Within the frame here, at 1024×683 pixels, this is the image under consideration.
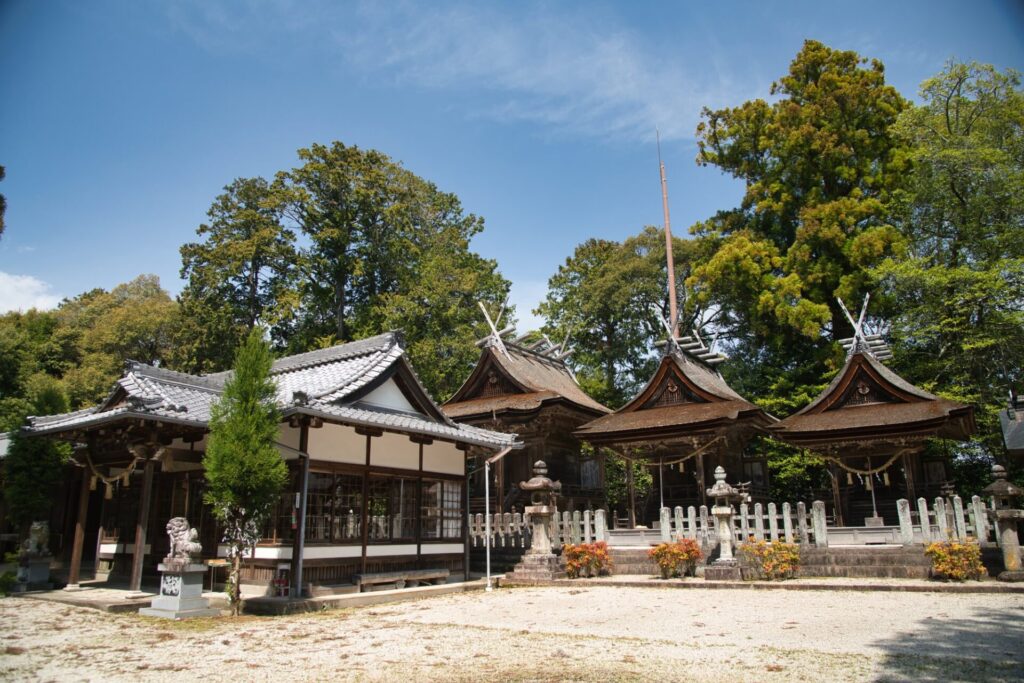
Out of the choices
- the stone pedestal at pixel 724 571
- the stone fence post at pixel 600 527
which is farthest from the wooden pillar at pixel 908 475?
the stone fence post at pixel 600 527

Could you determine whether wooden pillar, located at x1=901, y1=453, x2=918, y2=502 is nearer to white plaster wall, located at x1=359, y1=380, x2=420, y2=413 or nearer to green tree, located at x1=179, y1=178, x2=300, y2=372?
white plaster wall, located at x1=359, y1=380, x2=420, y2=413

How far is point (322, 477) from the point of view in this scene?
13484 mm

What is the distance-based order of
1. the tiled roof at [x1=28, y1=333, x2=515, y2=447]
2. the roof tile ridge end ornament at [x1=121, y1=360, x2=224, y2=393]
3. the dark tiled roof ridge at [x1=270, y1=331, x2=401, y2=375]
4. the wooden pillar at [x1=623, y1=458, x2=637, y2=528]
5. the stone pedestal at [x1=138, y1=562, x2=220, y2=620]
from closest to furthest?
1. the stone pedestal at [x1=138, y1=562, x2=220, y2=620]
2. the tiled roof at [x1=28, y1=333, x2=515, y2=447]
3. the roof tile ridge end ornament at [x1=121, y1=360, x2=224, y2=393]
4. the dark tiled roof ridge at [x1=270, y1=331, x2=401, y2=375]
5. the wooden pillar at [x1=623, y1=458, x2=637, y2=528]

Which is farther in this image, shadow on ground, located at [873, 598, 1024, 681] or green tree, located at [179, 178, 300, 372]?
green tree, located at [179, 178, 300, 372]

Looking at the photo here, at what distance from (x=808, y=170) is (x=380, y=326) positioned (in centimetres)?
2274

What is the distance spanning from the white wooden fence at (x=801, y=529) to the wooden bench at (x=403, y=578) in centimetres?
358

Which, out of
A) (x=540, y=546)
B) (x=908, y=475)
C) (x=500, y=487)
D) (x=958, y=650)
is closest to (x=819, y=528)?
(x=908, y=475)

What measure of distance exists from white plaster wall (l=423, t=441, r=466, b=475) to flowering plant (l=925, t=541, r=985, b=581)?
1033 centimetres

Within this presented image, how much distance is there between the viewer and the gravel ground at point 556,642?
22.1 feet

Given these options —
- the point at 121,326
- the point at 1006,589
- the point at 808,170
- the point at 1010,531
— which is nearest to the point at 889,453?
the point at 1010,531

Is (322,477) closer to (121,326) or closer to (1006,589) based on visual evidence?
(1006,589)

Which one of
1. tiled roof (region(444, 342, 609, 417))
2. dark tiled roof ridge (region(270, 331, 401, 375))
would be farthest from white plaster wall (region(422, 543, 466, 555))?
tiled roof (region(444, 342, 609, 417))

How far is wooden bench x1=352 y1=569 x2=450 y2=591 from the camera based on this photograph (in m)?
13.5

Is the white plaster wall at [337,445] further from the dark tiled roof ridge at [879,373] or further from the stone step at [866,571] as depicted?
the dark tiled roof ridge at [879,373]
